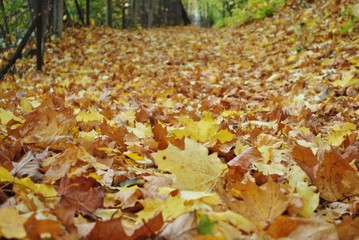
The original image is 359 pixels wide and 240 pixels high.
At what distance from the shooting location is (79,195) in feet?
4.03

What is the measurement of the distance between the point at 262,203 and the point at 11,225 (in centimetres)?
67

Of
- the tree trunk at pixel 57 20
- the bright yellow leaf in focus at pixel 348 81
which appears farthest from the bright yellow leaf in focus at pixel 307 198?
the tree trunk at pixel 57 20

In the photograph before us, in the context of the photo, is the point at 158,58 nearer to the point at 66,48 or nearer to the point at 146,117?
the point at 66,48

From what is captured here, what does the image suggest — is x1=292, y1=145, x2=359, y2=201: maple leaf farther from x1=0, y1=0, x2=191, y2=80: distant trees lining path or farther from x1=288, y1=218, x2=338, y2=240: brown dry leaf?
x1=0, y1=0, x2=191, y2=80: distant trees lining path

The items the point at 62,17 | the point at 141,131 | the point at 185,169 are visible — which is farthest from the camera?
the point at 62,17

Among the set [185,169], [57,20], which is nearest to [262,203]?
[185,169]

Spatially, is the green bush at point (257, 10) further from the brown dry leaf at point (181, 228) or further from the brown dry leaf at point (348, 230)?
the brown dry leaf at point (181, 228)

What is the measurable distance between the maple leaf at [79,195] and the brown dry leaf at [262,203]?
17.3 inches

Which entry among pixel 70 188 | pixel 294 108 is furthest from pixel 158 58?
pixel 70 188

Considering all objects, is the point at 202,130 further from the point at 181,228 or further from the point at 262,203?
the point at 181,228

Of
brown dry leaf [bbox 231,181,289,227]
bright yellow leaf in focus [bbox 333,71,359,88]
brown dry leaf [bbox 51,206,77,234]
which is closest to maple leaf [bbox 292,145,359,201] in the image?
brown dry leaf [bbox 231,181,289,227]

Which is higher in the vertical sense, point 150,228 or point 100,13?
point 100,13

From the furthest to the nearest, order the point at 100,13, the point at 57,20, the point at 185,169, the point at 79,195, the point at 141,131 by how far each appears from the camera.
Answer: the point at 100,13 → the point at 57,20 → the point at 141,131 → the point at 185,169 → the point at 79,195

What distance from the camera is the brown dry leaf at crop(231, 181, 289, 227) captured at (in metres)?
1.11
